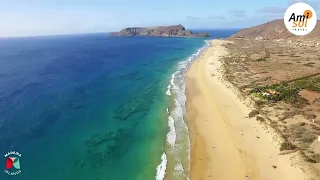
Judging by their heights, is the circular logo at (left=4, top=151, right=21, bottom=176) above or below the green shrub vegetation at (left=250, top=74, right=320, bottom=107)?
below

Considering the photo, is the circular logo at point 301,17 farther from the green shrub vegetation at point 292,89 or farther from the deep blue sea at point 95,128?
the deep blue sea at point 95,128

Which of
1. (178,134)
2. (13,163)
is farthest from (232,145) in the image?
(13,163)

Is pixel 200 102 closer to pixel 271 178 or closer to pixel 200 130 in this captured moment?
pixel 200 130

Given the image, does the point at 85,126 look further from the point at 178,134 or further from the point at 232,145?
the point at 232,145

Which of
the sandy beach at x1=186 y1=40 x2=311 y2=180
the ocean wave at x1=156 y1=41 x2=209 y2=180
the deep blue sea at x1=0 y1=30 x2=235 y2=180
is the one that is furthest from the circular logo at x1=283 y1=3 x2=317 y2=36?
the deep blue sea at x1=0 y1=30 x2=235 y2=180

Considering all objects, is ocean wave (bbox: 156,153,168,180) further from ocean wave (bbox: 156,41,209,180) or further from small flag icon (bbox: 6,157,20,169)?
small flag icon (bbox: 6,157,20,169)

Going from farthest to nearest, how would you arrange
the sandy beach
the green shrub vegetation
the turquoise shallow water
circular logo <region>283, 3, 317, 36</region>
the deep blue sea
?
the green shrub vegetation, circular logo <region>283, 3, 317, 36</region>, the turquoise shallow water, the deep blue sea, the sandy beach
